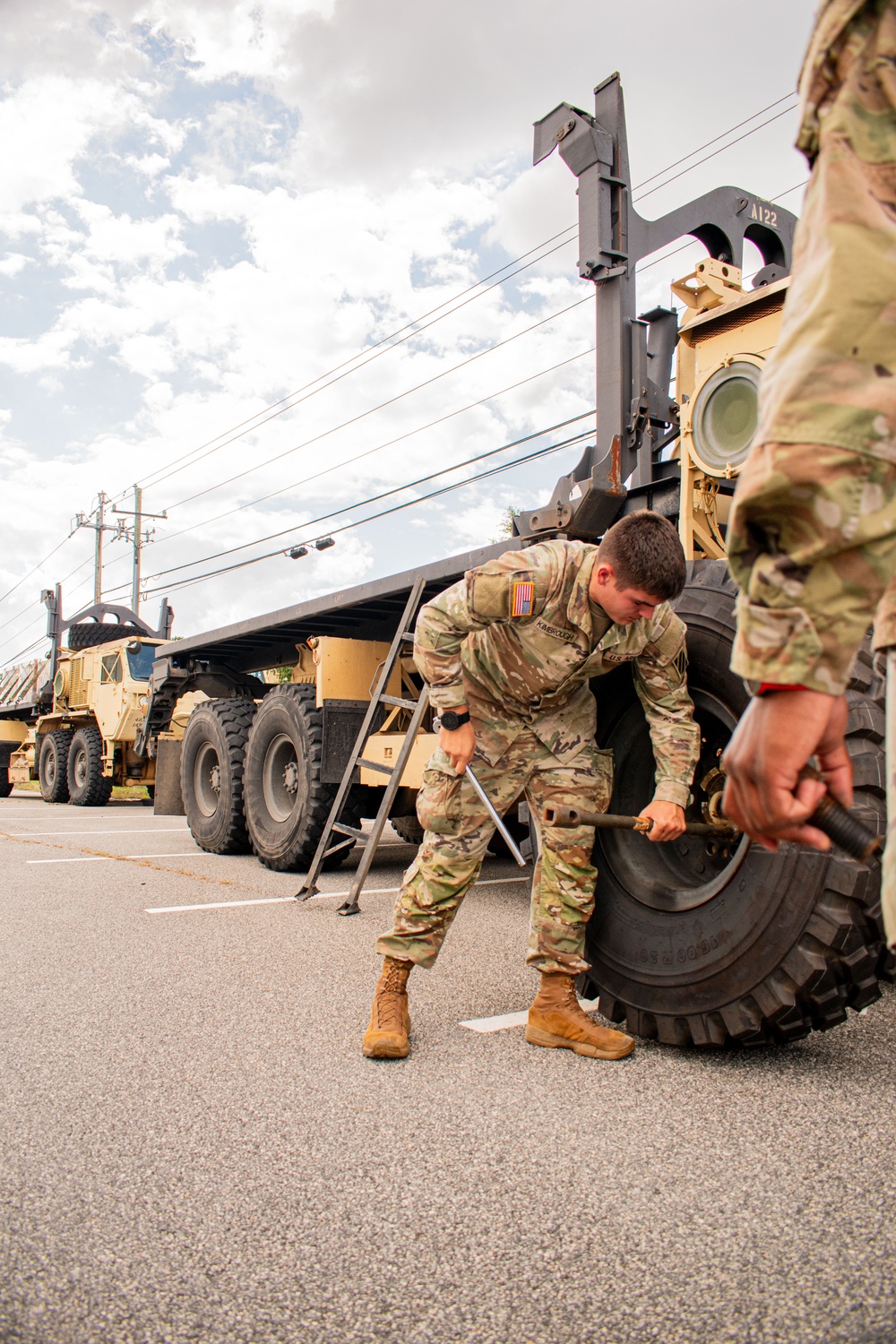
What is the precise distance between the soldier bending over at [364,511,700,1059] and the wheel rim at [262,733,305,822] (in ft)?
12.7

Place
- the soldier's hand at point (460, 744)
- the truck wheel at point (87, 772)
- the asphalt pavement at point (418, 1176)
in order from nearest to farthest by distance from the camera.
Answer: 1. the asphalt pavement at point (418, 1176)
2. the soldier's hand at point (460, 744)
3. the truck wheel at point (87, 772)

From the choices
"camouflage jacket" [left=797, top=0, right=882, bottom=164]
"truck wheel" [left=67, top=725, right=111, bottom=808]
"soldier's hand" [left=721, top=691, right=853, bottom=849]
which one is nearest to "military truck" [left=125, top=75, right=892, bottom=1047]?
"soldier's hand" [left=721, top=691, right=853, bottom=849]

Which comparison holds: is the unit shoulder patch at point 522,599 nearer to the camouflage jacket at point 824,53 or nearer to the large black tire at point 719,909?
the large black tire at point 719,909

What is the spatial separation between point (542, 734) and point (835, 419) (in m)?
2.19

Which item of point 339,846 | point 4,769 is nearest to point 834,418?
point 339,846

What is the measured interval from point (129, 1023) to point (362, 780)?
9.75 ft

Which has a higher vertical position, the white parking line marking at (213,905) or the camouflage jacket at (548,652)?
the camouflage jacket at (548,652)

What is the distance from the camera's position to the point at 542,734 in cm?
309

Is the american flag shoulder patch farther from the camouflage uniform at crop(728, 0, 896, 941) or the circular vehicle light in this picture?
the camouflage uniform at crop(728, 0, 896, 941)

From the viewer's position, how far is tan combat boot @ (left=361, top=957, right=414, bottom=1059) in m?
2.72

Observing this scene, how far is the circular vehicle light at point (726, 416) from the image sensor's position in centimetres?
350

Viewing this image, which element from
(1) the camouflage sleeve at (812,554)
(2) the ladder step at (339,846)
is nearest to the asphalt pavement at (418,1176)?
(1) the camouflage sleeve at (812,554)

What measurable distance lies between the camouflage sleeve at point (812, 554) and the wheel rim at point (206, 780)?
7.38 m

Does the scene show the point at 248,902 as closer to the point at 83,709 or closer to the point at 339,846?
the point at 339,846
